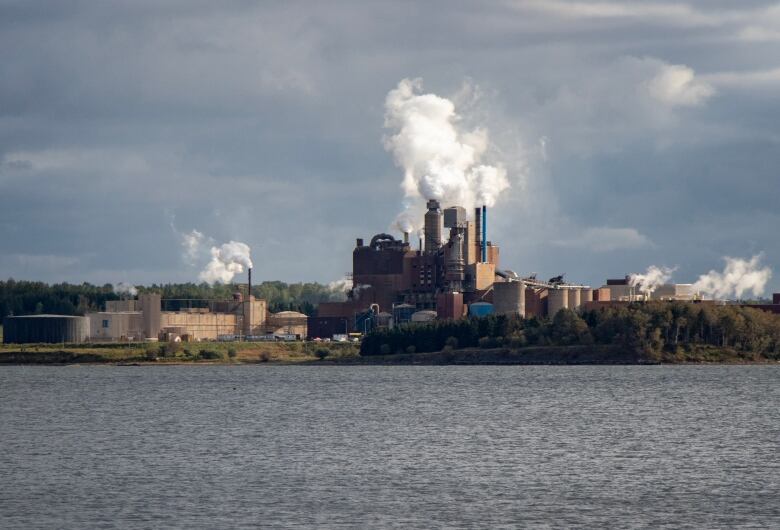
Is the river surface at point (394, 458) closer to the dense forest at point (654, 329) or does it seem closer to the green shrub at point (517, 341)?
the dense forest at point (654, 329)

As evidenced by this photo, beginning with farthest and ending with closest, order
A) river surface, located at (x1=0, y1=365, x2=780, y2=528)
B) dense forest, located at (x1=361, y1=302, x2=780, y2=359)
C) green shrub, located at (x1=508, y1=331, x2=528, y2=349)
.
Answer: green shrub, located at (x1=508, y1=331, x2=528, y2=349), dense forest, located at (x1=361, y1=302, x2=780, y2=359), river surface, located at (x1=0, y1=365, x2=780, y2=528)

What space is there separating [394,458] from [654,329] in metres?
118

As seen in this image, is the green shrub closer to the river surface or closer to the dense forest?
the dense forest

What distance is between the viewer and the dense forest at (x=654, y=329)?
18288 centimetres

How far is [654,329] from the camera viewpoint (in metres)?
182

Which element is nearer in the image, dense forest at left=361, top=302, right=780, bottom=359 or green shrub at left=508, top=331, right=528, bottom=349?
dense forest at left=361, top=302, right=780, bottom=359

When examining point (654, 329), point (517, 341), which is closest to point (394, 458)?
point (654, 329)

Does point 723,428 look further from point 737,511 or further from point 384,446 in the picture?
point 737,511

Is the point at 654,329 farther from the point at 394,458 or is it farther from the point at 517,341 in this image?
the point at 394,458

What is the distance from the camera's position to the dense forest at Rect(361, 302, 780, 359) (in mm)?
182875

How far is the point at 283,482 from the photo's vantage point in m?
60.1

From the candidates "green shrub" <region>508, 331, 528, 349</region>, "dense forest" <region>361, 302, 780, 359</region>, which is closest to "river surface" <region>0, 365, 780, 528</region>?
"dense forest" <region>361, 302, 780, 359</region>

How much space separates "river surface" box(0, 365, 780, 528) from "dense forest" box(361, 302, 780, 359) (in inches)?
2085

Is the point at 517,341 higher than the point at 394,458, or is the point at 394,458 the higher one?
the point at 517,341
